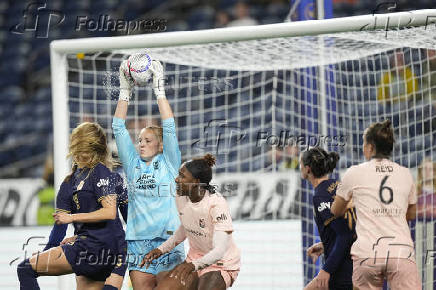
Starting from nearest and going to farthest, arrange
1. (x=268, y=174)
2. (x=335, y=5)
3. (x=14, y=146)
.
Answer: (x=268, y=174)
(x=14, y=146)
(x=335, y=5)

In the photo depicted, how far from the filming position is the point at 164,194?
4586 mm

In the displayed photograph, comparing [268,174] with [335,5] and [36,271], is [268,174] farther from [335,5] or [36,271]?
[335,5]

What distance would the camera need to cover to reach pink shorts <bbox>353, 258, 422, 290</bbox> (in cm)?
397

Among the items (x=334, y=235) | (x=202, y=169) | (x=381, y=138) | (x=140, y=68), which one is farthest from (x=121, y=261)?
(x=381, y=138)

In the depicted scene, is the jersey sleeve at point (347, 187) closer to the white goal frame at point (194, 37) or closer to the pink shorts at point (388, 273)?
the pink shorts at point (388, 273)

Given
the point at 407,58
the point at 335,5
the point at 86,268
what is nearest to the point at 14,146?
the point at 335,5

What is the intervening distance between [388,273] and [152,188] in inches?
60.8

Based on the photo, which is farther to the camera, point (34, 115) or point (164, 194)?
point (34, 115)

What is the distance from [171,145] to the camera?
4.54m

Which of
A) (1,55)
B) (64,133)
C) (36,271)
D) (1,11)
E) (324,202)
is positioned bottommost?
(36,271)

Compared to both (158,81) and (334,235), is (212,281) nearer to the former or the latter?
(334,235)

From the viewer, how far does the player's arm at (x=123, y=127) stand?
4.64m

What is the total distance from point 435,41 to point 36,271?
10.6 ft

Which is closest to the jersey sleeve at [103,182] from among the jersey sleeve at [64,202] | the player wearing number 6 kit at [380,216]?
the jersey sleeve at [64,202]
